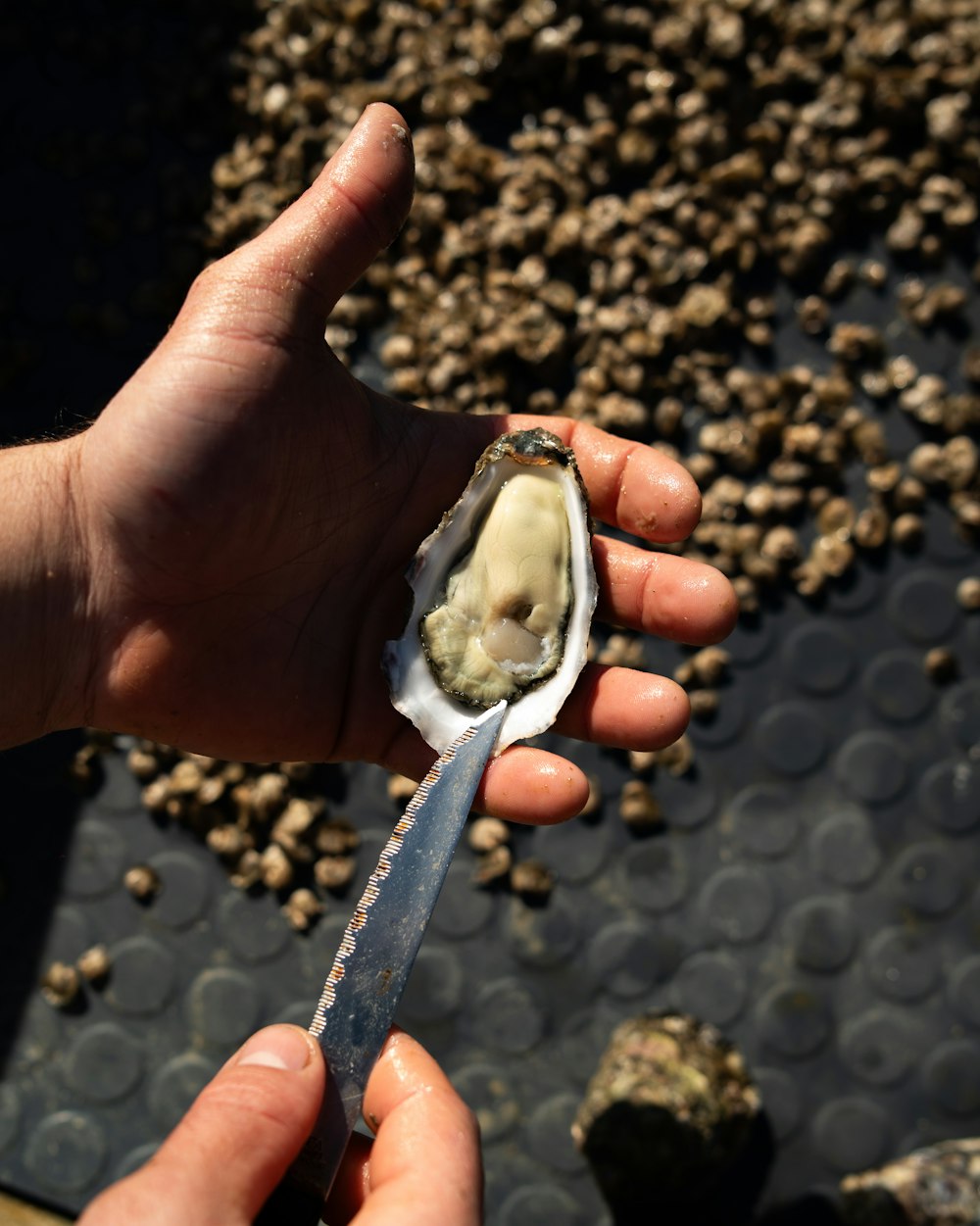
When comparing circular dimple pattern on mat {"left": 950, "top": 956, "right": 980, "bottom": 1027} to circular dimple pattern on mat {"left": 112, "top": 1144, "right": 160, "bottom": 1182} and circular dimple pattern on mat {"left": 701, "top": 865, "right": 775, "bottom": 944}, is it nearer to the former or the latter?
circular dimple pattern on mat {"left": 701, "top": 865, "right": 775, "bottom": 944}

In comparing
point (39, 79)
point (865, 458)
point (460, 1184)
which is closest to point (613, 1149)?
point (460, 1184)

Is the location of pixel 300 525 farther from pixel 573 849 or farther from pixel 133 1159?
pixel 133 1159

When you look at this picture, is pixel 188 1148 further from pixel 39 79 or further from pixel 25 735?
pixel 39 79

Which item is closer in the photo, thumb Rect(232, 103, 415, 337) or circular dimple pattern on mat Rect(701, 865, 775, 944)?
thumb Rect(232, 103, 415, 337)

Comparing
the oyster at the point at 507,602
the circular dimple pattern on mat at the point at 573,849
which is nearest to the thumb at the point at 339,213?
the oyster at the point at 507,602

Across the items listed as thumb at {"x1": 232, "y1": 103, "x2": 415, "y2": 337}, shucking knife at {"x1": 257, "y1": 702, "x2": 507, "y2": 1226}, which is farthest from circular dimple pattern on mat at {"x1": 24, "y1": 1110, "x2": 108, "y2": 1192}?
Answer: thumb at {"x1": 232, "y1": 103, "x2": 415, "y2": 337}
